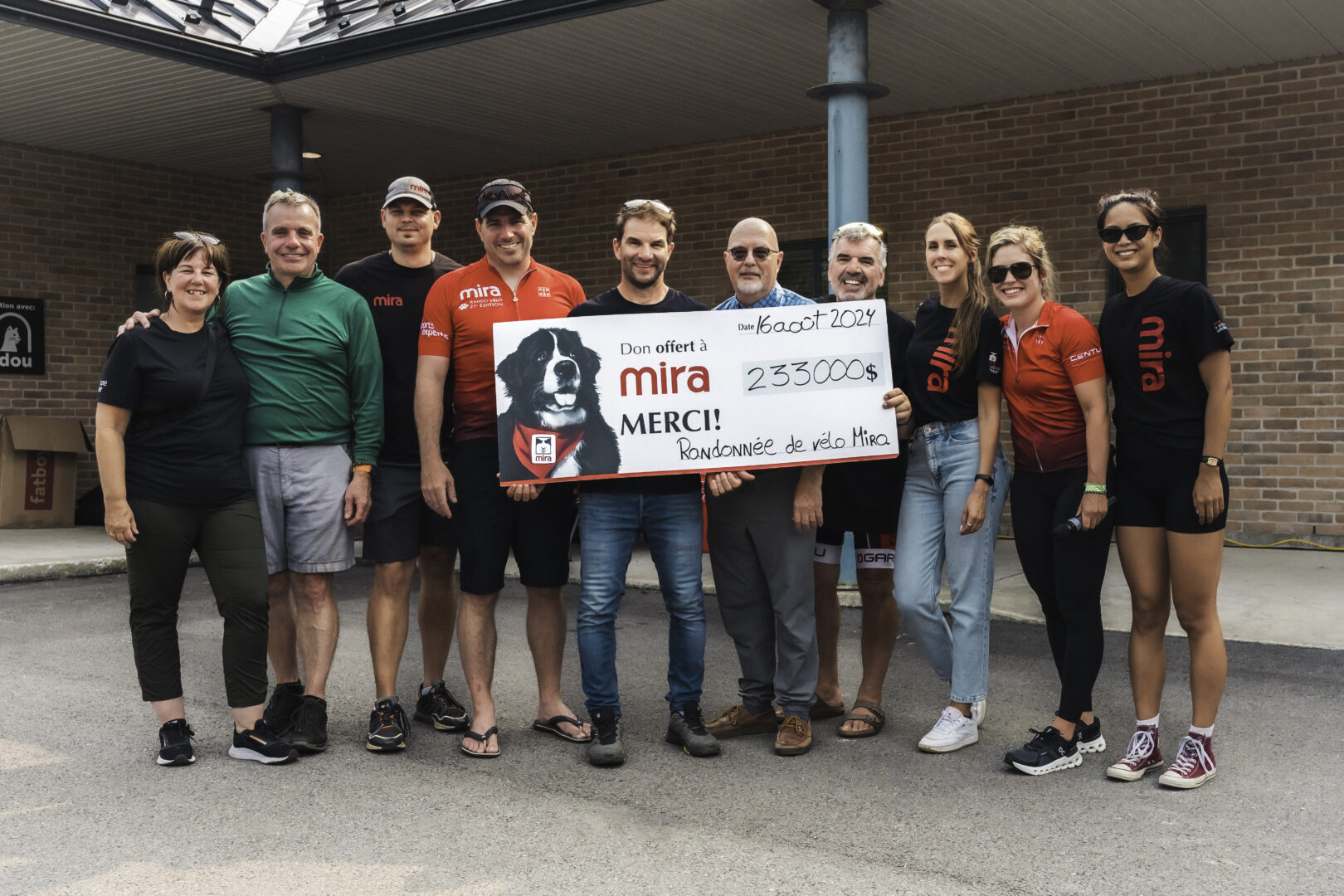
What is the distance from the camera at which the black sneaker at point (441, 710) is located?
178 inches

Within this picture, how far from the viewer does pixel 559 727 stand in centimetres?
439

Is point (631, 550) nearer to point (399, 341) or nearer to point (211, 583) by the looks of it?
point (399, 341)

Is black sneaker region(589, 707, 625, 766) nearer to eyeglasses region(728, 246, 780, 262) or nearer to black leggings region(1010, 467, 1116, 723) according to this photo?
black leggings region(1010, 467, 1116, 723)

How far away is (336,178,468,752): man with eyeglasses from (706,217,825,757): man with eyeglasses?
3.64 ft

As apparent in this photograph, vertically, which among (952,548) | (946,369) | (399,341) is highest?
(399,341)

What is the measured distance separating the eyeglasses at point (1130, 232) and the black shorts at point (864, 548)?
1.36 m

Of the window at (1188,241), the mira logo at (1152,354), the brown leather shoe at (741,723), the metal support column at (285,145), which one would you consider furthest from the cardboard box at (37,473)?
the mira logo at (1152,354)

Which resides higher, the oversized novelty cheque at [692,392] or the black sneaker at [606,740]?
the oversized novelty cheque at [692,392]

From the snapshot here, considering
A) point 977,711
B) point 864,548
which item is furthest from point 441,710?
point 977,711

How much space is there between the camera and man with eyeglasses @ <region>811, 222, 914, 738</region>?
4336mm

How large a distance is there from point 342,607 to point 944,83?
20.5 ft

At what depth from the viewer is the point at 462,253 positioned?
13156mm

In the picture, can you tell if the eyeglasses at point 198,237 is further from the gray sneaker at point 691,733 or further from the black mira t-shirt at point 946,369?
the black mira t-shirt at point 946,369

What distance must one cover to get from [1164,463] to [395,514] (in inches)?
109
